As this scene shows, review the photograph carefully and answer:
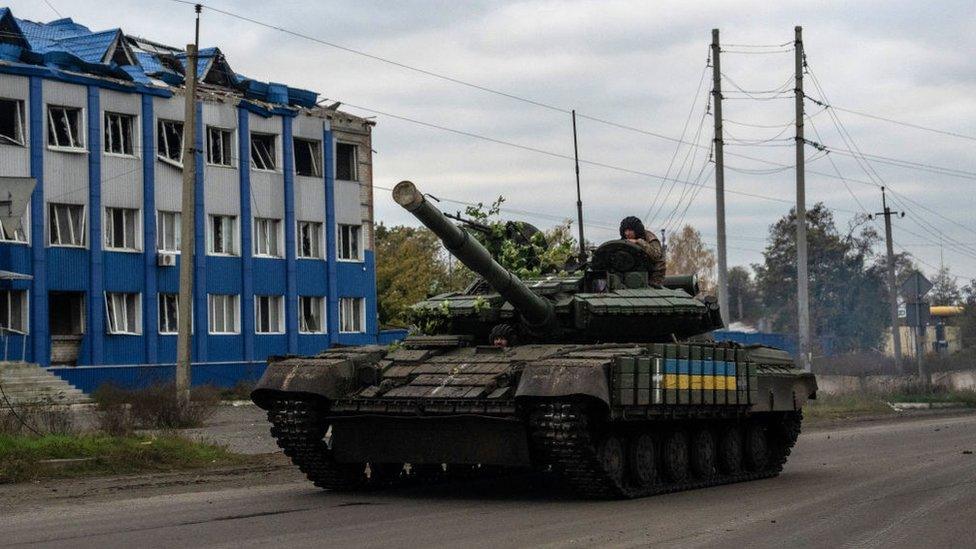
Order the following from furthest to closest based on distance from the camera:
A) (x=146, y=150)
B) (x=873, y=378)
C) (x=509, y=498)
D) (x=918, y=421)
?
(x=873, y=378) → (x=146, y=150) → (x=918, y=421) → (x=509, y=498)

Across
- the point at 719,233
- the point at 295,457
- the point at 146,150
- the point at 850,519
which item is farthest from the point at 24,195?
the point at 146,150

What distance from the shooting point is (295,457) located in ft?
50.6

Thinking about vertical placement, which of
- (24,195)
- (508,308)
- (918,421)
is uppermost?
(24,195)

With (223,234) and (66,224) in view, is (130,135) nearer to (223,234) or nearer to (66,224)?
(66,224)

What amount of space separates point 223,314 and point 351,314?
6.53 m

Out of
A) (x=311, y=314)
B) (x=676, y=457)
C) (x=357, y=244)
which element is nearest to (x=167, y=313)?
(x=311, y=314)

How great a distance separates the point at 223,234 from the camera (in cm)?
4503

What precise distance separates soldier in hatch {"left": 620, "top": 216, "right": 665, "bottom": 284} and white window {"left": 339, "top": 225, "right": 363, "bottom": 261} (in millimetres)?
32622

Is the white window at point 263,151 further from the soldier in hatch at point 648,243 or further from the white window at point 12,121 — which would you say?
the soldier in hatch at point 648,243

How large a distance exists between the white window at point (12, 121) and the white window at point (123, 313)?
5.08 metres

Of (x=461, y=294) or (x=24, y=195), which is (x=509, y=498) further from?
(x=24, y=195)

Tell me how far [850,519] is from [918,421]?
22114 mm

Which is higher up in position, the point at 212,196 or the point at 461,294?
the point at 212,196

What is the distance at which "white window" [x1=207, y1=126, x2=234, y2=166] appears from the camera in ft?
146
